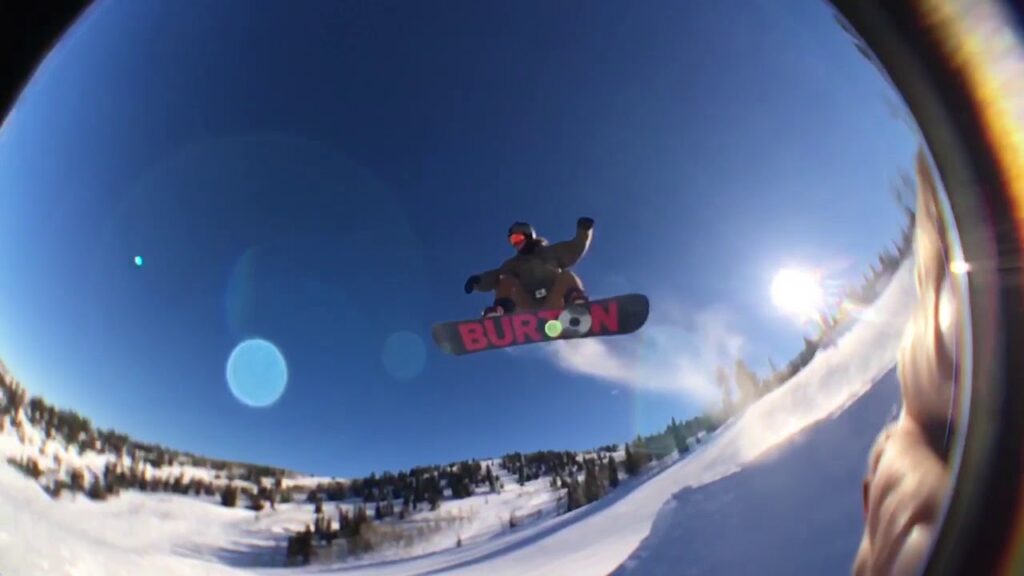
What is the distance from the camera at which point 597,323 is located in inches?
87.0

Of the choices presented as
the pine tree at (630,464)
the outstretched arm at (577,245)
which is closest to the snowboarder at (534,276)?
the outstretched arm at (577,245)

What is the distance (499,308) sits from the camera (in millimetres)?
2305

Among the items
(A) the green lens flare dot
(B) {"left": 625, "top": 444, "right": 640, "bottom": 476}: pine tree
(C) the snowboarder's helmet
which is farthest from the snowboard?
(B) {"left": 625, "top": 444, "right": 640, "bottom": 476}: pine tree

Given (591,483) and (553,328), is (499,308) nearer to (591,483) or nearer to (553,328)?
(553,328)

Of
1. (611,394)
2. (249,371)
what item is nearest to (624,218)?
(611,394)

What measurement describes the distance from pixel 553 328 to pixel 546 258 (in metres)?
0.22

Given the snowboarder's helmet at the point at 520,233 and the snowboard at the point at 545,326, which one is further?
the snowboarder's helmet at the point at 520,233

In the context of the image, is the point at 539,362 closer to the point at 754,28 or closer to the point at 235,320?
the point at 235,320

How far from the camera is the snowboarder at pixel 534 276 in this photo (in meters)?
2.24

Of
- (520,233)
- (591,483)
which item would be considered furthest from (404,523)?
(520,233)

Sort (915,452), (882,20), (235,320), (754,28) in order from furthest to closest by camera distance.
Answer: (235,320) → (754,28) → (915,452) → (882,20)

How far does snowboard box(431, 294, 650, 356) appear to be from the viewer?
2.19 metres

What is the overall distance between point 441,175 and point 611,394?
877 millimetres

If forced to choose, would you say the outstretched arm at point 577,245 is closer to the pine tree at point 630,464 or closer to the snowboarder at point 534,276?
the snowboarder at point 534,276
